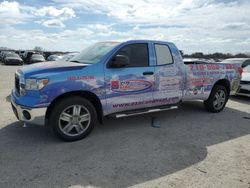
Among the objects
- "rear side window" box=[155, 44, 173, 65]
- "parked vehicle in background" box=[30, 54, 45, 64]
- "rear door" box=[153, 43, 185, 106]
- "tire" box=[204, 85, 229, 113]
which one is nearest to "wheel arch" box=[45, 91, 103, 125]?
"rear door" box=[153, 43, 185, 106]

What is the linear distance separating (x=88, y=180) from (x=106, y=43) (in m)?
3.30

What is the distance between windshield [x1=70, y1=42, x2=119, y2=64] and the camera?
17.9 feet

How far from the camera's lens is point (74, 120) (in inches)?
198

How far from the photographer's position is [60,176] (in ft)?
12.2

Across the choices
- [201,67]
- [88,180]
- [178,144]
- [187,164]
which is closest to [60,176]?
[88,180]

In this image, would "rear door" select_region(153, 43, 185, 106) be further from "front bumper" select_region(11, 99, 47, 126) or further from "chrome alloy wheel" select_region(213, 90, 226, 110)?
"front bumper" select_region(11, 99, 47, 126)

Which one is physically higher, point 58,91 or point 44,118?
point 58,91

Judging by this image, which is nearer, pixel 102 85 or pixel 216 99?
pixel 102 85

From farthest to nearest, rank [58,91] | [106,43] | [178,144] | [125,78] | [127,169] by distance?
[106,43] < [125,78] < [178,144] < [58,91] < [127,169]

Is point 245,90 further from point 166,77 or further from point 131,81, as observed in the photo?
point 131,81

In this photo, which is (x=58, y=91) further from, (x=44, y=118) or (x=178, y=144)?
(x=178, y=144)

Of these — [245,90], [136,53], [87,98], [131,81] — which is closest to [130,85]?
[131,81]

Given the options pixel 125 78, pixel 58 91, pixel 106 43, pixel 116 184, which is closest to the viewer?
pixel 116 184

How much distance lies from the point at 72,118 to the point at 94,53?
5.06 ft
